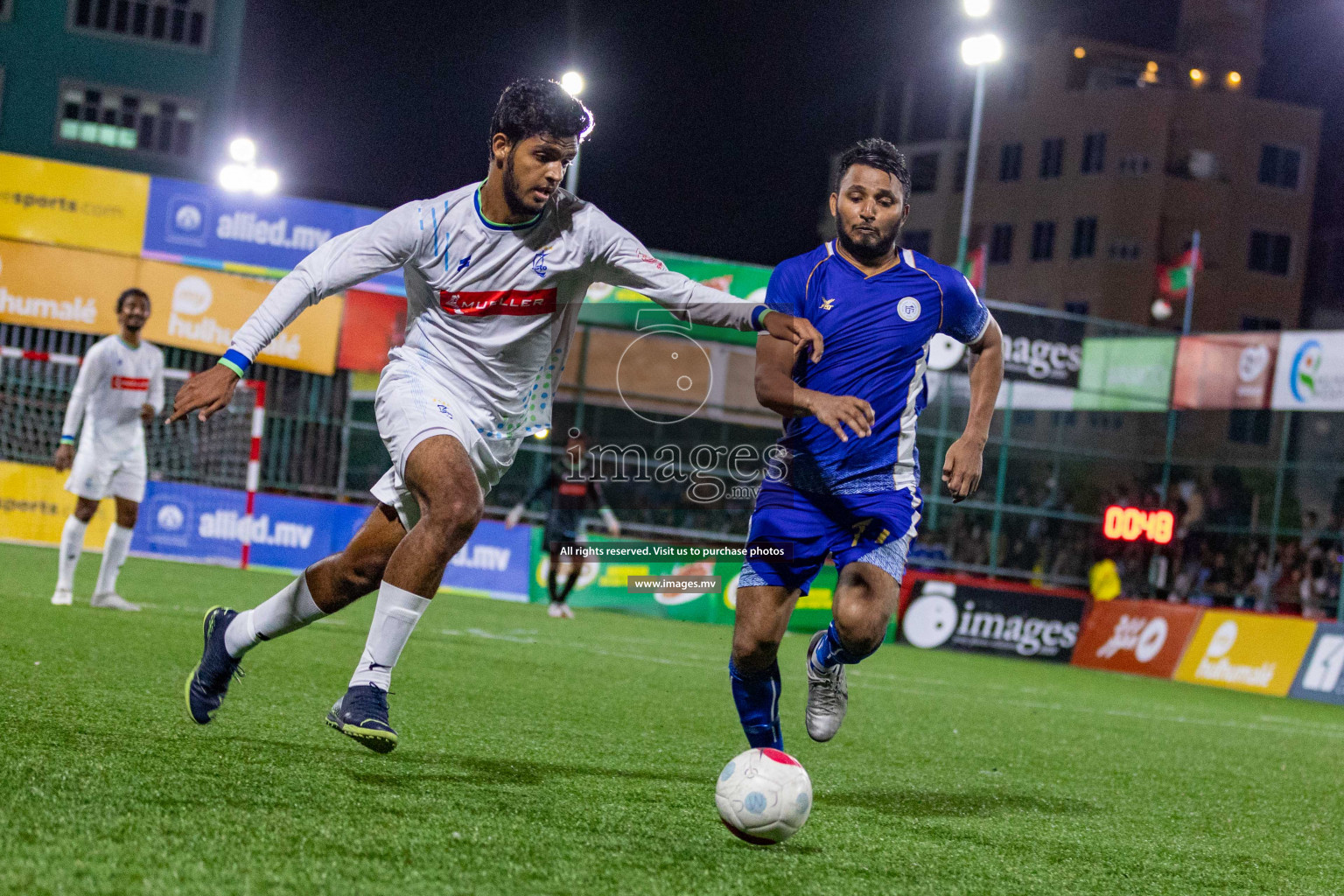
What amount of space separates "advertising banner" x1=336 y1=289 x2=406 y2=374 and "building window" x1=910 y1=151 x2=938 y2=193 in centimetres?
3924

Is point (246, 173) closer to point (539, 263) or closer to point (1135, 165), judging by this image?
point (539, 263)

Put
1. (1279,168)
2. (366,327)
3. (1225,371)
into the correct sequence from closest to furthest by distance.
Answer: (366,327)
(1225,371)
(1279,168)

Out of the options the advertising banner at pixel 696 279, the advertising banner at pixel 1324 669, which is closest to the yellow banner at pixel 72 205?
the advertising banner at pixel 696 279

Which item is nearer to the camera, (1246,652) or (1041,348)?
(1246,652)

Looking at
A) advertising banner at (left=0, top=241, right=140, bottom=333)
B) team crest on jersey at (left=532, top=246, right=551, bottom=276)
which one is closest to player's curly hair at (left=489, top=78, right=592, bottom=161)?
team crest on jersey at (left=532, top=246, right=551, bottom=276)

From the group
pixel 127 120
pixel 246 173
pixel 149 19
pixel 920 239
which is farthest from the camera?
pixel 920 239

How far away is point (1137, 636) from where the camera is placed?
17.9m

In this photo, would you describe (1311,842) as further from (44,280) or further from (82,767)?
(44,280)

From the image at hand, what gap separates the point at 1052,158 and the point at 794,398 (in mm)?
50294

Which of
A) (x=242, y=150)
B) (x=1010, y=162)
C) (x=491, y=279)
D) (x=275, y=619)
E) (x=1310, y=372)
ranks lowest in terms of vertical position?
(x=275, y=619)

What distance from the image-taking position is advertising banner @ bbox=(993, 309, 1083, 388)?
19531 mm

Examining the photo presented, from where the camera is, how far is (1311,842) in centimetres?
543

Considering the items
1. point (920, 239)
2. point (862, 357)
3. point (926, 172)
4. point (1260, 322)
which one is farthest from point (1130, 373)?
point (926, 172)

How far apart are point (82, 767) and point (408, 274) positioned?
1962 millimetres
